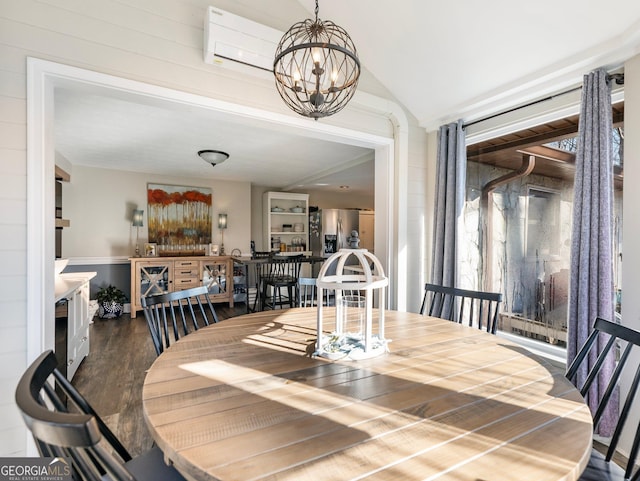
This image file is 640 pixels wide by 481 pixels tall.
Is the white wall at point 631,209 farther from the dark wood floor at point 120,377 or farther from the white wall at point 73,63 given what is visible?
the white wall at point 73,63

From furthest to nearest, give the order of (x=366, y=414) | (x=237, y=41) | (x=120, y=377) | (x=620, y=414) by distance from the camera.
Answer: (x=120, y=377) < (x=237, y=41) < (x=620, y=414) < (x=366, y=414)

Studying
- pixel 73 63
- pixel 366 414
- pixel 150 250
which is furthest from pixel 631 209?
pixel 150 250

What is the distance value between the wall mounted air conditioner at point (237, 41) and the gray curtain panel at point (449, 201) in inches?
68.9

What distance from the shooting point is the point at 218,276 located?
19.3 ft

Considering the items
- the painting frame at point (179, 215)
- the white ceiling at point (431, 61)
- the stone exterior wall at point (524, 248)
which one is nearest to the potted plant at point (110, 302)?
the painting frame at point (179, 215)

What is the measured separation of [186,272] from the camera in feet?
18.4

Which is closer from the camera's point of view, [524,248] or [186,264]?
[524,248]

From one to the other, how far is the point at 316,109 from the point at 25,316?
1.89 m

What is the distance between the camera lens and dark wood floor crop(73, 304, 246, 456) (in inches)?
85.1

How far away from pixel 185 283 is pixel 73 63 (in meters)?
4.22

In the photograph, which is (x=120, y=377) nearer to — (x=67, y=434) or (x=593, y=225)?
(x=67, y=434)

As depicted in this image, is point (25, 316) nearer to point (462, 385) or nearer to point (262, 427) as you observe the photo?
point (262, 427)

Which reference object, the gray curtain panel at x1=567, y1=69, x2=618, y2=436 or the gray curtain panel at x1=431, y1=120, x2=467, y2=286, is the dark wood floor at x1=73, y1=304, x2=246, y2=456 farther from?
the gray curtain panel at x1=567, y1=69, x2=618, y2=436

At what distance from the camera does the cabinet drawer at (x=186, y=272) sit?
18.1 ft
